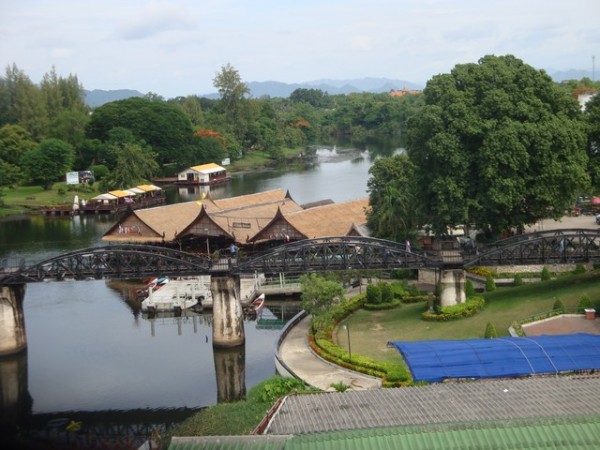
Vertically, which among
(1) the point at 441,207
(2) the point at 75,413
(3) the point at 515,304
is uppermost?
(1) the point at 441,207

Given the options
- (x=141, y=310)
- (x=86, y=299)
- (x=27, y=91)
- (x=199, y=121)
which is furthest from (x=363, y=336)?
(x=199, y=121)

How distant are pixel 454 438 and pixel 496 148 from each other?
3530 cm

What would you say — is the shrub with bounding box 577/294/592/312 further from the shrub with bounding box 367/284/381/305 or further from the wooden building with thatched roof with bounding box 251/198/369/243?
the wooden building with thatched roof with bounding box 251/198/369/243

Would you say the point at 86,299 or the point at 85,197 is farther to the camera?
the point at 85,197

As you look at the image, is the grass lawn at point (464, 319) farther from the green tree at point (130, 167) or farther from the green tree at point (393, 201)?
the green tree at point (130, 167)

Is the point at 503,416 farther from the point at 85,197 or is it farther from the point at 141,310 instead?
the point at 85,197

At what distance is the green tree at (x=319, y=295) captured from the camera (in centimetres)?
4900

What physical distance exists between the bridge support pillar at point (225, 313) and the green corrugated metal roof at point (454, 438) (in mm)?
27798

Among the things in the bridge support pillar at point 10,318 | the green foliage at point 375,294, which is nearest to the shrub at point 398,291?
the green foliage at point 375,294

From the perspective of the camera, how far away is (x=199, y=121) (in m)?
191

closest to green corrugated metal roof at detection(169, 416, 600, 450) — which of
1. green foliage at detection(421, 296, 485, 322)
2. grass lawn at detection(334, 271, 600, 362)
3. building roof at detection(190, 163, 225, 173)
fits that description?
grass lawn at detection(334, 271, 600, 362)

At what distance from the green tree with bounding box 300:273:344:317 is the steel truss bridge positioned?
246 centimetres

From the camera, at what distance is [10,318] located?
5203 cm

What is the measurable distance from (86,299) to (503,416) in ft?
165
